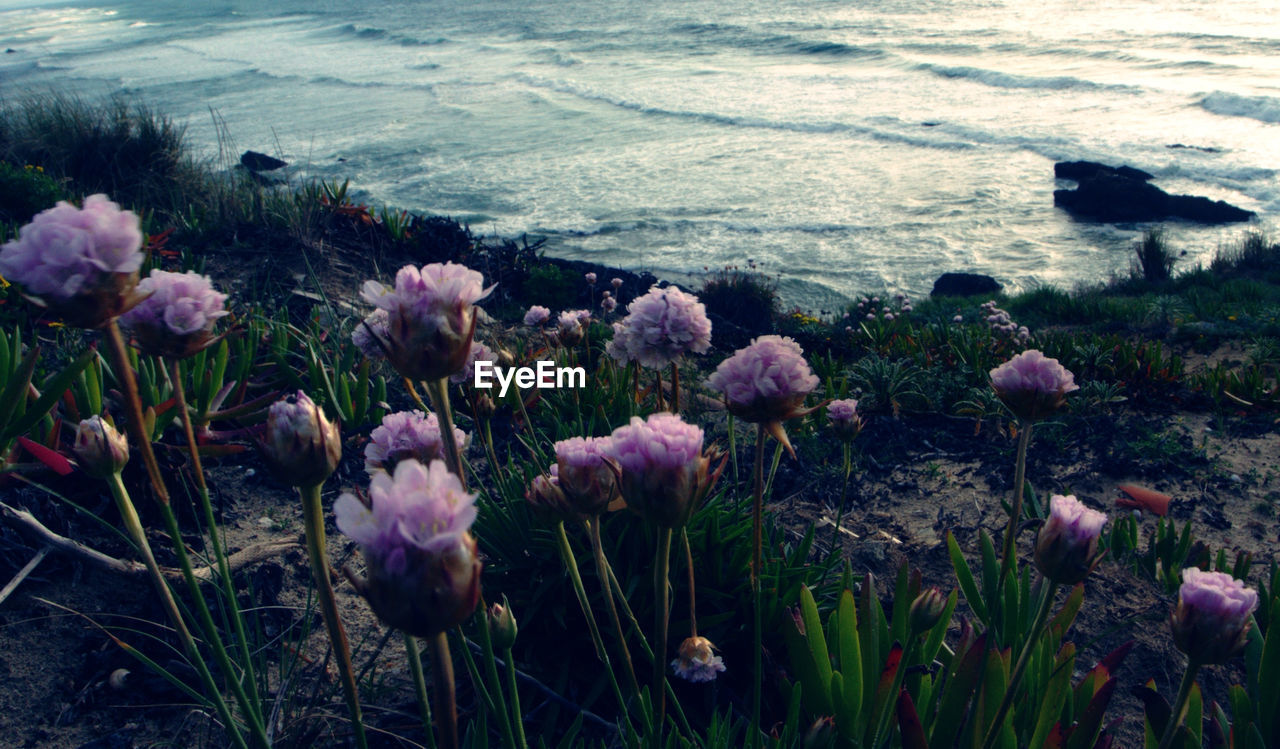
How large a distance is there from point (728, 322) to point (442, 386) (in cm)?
602

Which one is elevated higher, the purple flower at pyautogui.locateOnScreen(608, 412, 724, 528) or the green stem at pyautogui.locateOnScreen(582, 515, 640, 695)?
the purple flower at pyautogui.locateOnScreen(608, 412, 724, 528)

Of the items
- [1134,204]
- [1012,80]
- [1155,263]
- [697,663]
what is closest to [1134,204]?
[1134,204]

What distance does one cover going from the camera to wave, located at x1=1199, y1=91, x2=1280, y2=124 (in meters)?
16.8

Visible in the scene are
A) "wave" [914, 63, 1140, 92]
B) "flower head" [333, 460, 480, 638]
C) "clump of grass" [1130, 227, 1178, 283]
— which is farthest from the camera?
"wave" [914, 63, 1140, 92]

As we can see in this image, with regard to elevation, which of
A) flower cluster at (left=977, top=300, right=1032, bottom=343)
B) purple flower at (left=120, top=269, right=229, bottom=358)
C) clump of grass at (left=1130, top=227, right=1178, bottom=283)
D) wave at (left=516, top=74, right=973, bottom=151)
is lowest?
clump of grass at (left=1130, top=227, right=1178, bottom=283)

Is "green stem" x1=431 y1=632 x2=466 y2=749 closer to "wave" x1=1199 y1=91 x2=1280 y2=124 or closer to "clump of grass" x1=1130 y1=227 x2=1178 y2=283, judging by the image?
"clump of grass" x1=1130 y1=227 x2=1178 y2=283

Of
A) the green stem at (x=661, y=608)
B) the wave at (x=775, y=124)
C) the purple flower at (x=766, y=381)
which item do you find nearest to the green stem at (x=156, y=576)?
the green stem at (x=661, y=608)

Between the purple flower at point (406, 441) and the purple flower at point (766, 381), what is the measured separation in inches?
20.6

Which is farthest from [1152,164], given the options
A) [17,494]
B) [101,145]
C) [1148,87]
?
[17,494]

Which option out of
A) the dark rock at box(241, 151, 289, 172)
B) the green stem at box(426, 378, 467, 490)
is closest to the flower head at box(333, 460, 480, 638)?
the green stem at box(426, 378, 467, 490)

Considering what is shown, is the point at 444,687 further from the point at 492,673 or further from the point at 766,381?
the point at 766,381

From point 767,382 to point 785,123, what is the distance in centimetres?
1738

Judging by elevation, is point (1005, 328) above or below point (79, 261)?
below

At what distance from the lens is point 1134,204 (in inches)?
488
